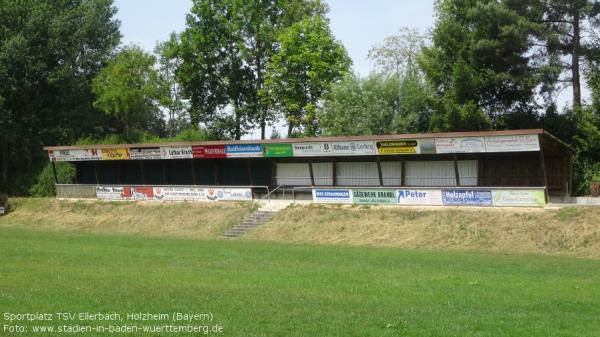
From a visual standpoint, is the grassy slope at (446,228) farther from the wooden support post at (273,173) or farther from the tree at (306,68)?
the tree at (306,68)

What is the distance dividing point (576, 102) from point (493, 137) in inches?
525

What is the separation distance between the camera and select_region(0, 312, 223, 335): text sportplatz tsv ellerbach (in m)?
10.5

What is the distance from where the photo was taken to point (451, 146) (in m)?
37.2

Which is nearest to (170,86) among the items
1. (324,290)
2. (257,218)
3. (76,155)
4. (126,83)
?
(126,83)

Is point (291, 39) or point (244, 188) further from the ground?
point (291, 39)

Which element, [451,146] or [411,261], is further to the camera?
[451,146]

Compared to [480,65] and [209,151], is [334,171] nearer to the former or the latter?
[209,151]

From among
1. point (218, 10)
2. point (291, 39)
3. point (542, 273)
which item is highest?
point (218, 10)

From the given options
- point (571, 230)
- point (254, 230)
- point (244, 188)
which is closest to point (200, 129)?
point (244, 188)

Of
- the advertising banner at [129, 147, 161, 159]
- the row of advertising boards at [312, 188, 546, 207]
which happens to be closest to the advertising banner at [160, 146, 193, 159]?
the advertising banner at [129, 147, 161, 159]

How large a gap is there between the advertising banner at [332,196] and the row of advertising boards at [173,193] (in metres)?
5.04

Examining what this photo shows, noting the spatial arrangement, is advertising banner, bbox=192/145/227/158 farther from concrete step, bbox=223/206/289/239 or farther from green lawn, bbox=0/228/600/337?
green lawn, bbox=0/228/600/337

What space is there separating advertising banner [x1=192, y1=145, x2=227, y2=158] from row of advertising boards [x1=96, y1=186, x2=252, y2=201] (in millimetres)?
2436

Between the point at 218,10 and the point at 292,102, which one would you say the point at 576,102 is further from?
the point at 218,10
